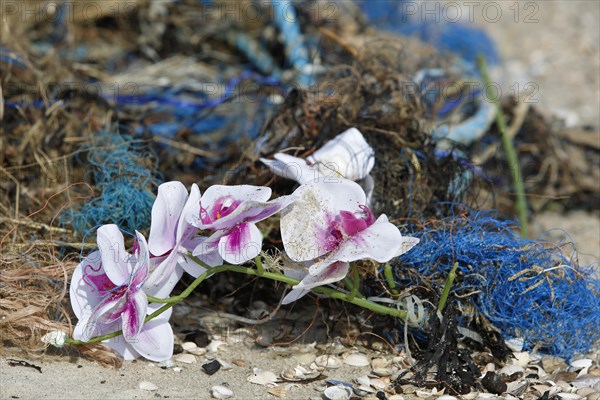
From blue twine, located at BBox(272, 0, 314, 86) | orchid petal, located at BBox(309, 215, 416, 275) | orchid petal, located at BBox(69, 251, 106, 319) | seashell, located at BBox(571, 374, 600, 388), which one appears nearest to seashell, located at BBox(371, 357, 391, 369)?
orchid petal, located at BBox(309, 215, 416, 275)

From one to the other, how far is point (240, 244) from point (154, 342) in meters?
0.33

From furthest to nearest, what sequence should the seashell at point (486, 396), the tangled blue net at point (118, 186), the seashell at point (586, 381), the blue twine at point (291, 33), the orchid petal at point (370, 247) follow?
the blue twine at point (291, 33) → the tangled blue net at point (118, 186) → the seashell at point (586, 381) → the seashell at point (486, 396) → the orchid petal at point (370, 247)

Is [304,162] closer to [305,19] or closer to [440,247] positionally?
[440,247]

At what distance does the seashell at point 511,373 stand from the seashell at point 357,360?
1.06ft

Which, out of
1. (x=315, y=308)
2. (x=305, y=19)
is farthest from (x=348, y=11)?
(x=315, y=308)

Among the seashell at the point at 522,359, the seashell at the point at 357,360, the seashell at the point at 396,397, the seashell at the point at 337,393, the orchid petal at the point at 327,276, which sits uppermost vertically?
the orchid petal at the point at 327,276

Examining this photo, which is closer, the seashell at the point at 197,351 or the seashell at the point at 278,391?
the seashell at the point at 278,391

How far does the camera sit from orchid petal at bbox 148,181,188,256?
1794 mm

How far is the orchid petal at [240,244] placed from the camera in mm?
1707

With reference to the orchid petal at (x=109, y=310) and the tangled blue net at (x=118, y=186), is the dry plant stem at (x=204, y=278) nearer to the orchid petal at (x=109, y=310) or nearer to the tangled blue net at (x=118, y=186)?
the orchid petal at (x=109, y=310)

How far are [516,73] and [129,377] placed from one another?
10.7ft

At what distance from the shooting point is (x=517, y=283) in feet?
6.41

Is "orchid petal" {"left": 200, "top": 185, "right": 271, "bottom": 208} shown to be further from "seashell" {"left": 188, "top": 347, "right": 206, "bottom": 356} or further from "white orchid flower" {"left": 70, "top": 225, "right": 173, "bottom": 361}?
"seashell" {"left": 188, "top": 347, "right": 206, "bottom": 356}

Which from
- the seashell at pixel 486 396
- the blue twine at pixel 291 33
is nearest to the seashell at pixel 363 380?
the seashell at pixel 486 396
